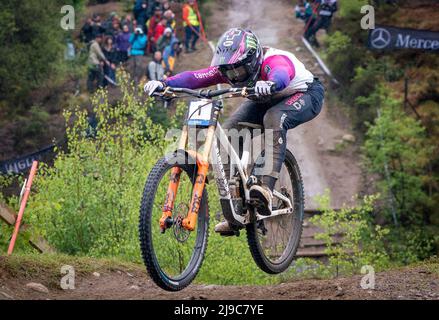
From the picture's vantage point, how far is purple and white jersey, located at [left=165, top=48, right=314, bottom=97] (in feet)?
32.4

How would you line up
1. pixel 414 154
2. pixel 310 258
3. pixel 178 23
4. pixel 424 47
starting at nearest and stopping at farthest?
pixel 424 47 < pixel 310 258 < pixel 414 154 < pixel 178 23

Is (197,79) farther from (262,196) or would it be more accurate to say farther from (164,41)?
(164,41)

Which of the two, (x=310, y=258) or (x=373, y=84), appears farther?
(x=373, y=84)

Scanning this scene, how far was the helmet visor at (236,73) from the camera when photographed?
985 centimetres

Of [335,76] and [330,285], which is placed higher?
[335,76]

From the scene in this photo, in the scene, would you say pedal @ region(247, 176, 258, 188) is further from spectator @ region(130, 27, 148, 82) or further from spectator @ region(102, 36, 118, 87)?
spectator @ region(102, 36, 118, 87)

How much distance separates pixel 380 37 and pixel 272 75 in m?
14.8

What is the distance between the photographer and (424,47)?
23.1m

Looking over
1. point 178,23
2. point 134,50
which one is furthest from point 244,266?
point 178,23

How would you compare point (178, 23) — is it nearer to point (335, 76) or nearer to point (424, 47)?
point (335, 76)

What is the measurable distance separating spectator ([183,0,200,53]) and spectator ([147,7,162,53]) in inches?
69.0

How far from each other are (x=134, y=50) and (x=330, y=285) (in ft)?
63.5

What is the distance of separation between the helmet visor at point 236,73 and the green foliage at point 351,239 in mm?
13207

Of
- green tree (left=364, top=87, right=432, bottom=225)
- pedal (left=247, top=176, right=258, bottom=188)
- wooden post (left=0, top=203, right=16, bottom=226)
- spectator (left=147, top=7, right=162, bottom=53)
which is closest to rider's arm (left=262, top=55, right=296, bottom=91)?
pedal (left=247, top=176, right=258, bottom=188)
